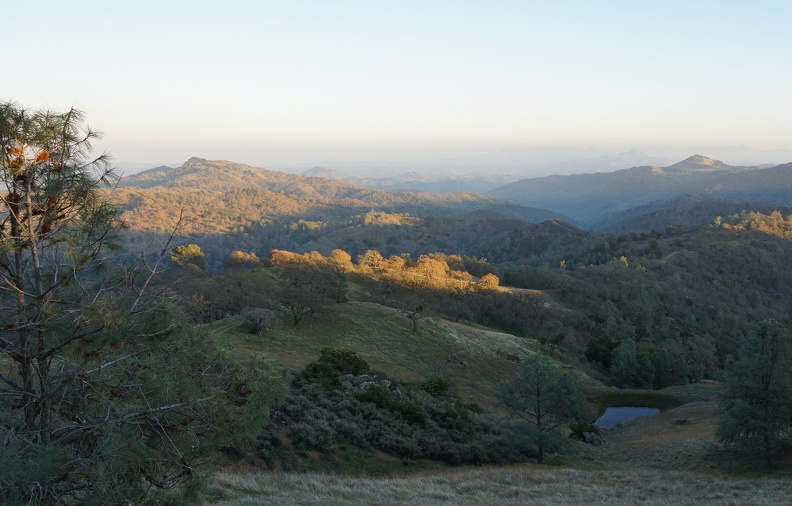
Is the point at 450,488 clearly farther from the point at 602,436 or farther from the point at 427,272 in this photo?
the point at 427,272

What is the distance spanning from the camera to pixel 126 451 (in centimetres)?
521

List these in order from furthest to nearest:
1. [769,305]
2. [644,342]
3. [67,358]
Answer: [769,305]
[644,342]
[67,358]

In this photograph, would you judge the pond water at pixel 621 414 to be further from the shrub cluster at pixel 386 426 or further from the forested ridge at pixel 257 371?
the shrub cluster at pixel 386 426

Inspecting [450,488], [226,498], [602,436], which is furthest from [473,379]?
[226,498]

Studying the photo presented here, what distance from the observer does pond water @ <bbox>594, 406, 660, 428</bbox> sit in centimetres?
3406

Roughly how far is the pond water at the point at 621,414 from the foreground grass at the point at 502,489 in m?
19.6

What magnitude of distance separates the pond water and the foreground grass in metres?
19.6

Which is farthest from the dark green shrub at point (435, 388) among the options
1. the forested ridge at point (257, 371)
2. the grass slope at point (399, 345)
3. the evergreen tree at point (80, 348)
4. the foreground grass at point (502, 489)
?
the evergreen tree at point (80, 348)

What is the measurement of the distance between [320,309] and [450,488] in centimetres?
2290

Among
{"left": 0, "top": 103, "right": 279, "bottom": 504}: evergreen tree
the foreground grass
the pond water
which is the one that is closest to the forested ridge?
{"left": 0, "top": 103, "right": 279, "bottom": 504}: evergreen tree

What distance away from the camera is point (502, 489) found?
43.7 feet

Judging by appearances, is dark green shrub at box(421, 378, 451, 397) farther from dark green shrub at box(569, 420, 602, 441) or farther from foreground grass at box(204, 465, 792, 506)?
foreground grass at box(204, 465, 792, 506)

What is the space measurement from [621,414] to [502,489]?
26.4 metres

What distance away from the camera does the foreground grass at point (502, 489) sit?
11344 mm
